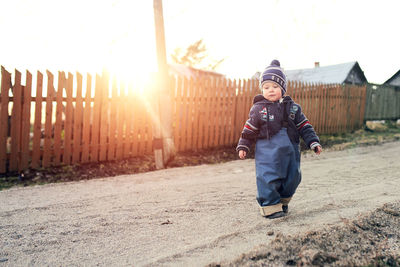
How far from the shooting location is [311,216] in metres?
3.06

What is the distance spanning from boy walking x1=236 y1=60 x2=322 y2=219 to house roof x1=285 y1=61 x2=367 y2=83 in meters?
20.2

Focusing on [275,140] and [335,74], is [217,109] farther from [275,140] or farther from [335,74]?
[335,74]

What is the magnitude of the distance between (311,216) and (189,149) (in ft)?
16.2

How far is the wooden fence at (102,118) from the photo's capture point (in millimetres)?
5707

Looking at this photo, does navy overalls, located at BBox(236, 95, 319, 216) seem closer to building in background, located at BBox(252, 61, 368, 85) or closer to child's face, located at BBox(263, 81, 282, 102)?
child's face, located at BBox(263, 81, 282, 102)

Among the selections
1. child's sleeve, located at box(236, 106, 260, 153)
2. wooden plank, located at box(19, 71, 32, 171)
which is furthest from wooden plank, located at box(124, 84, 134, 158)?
child's sleeve, located at box(236, 106, 260, 153)

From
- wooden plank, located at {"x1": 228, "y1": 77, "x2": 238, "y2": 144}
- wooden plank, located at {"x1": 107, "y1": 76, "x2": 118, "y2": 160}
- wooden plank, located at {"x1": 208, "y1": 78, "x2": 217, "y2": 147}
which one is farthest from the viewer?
wooden plank, located at {"x1": 228, "y1": 77, "x2": 238, "y2": 144}

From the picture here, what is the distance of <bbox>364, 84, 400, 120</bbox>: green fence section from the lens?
1502 cm

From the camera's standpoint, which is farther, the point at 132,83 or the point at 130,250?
the point at 132,83

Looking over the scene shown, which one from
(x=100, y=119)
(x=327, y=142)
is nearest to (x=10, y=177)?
(x=100, y=119)

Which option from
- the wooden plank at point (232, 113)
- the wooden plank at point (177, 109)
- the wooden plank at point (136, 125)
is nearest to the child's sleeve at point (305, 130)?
the wooden plank at point (136, 125)

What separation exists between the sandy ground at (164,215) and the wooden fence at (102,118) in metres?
1.32

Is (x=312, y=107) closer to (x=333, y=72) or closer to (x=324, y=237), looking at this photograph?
(x=324, y=237)

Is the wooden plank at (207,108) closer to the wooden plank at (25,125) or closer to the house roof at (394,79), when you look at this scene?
the wooden plank at (25,125)
